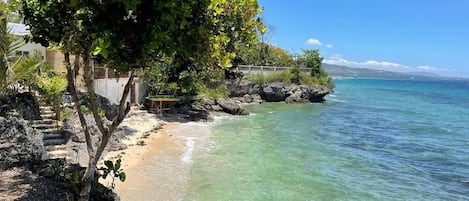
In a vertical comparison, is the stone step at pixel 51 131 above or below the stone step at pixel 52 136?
above

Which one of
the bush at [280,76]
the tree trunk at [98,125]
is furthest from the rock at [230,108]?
the tree trunk at [98,125]

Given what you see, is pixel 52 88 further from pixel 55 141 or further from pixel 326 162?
pixel 326 162

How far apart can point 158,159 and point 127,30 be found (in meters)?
11.0

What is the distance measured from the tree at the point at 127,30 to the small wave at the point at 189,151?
8876 millimetres

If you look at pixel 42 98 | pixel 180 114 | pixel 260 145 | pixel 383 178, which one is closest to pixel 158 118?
pixel 180 114

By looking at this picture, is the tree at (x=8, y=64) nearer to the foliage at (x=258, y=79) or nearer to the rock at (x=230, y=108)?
the rock at (x=230, y=108)

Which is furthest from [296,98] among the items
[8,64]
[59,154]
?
[8,64]

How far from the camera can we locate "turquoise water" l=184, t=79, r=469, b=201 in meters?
13.2

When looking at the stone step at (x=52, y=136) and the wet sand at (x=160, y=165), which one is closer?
the wet sand at (x=160, y=165)

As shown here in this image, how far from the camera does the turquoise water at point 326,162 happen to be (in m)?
13.2

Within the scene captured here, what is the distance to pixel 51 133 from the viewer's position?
14.4 meters

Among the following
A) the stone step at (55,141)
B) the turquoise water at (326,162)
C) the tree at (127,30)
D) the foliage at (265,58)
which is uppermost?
the foliage at (265,58)

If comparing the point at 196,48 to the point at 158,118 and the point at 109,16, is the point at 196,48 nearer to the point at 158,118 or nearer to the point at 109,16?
the point at 109,16

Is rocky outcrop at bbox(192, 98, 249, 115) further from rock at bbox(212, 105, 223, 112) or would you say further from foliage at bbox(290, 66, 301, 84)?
foliage at bbox(290, 66, 301, 84)
